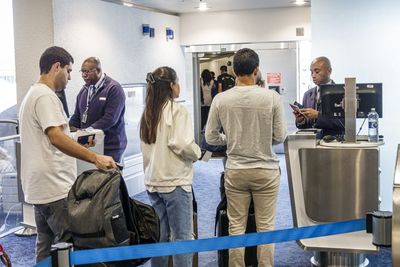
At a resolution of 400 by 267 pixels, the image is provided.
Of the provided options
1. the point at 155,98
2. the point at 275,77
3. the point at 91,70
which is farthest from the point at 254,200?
the point at 275,77

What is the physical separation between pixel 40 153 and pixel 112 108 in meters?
1.97

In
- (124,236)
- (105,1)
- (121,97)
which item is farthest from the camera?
(105,1)

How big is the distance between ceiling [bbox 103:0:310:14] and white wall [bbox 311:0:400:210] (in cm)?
261

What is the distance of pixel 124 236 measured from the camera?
2451 millimetres

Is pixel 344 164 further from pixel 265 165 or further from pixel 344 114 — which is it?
pixel 265 165

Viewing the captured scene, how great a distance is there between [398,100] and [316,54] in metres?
0.89

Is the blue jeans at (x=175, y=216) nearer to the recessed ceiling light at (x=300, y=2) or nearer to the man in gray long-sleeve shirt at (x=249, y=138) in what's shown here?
the man in gray long-sleeve shirt at (x=249, y=138)

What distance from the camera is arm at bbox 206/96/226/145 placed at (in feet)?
11.1

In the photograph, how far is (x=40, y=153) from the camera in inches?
114

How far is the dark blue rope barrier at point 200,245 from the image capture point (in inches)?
85.8

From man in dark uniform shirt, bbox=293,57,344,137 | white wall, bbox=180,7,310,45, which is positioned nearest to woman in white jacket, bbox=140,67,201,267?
man in dark uniform shirt, bbox=293,57,344,137

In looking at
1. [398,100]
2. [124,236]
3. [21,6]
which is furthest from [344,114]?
[21,6]

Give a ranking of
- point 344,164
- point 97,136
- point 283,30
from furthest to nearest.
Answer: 1. point 283,30
2. point 97,136
3. point 344,164

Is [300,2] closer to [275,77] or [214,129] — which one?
[275,77]
